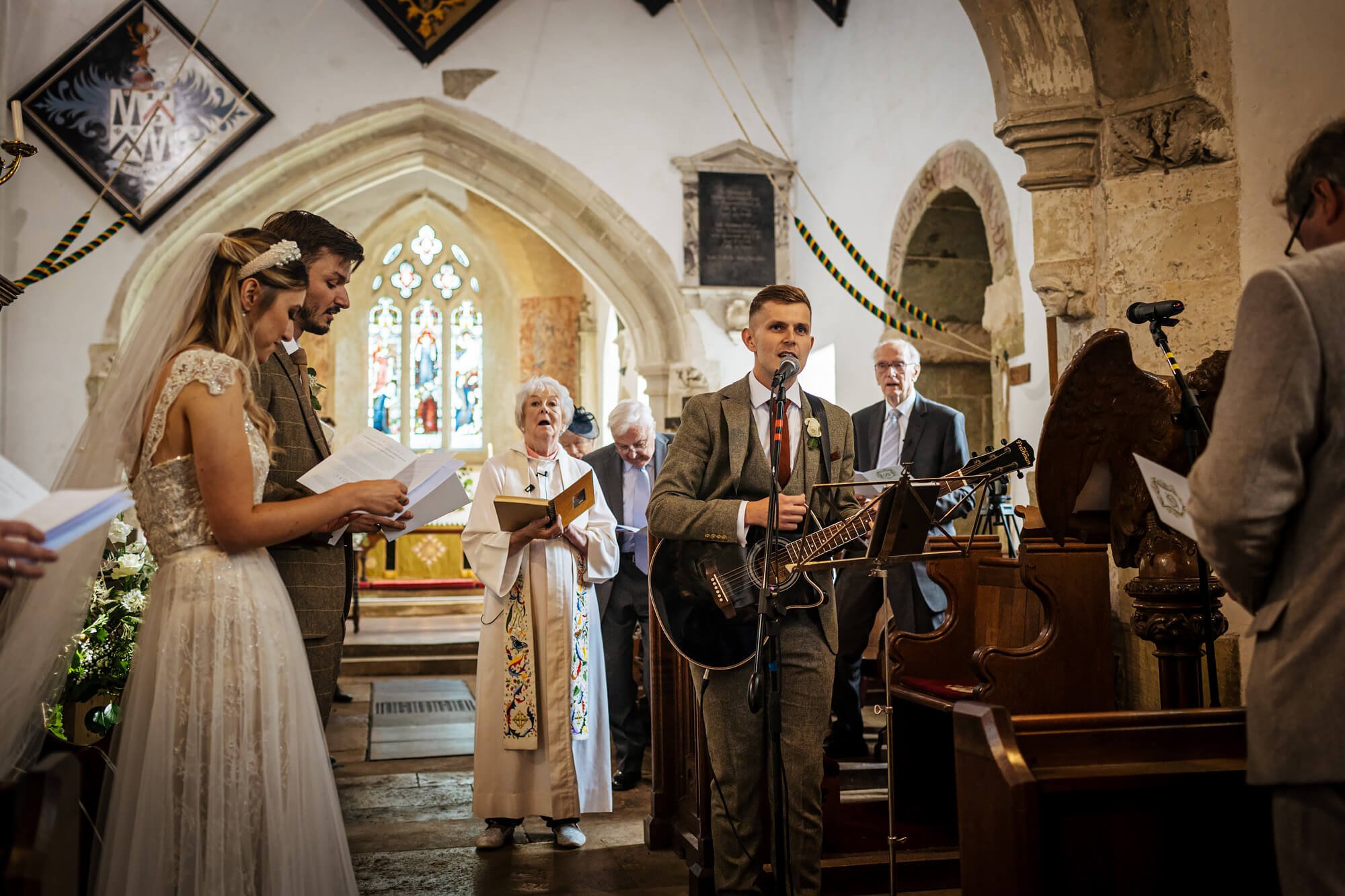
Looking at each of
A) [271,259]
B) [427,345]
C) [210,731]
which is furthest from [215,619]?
[427,345]

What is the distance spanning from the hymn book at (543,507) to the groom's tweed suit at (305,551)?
37.7 inches

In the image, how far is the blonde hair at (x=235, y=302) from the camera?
83.0 inches

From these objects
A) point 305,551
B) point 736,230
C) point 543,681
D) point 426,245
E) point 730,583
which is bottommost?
point 543,681

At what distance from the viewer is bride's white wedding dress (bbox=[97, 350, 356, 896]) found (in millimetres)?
1916

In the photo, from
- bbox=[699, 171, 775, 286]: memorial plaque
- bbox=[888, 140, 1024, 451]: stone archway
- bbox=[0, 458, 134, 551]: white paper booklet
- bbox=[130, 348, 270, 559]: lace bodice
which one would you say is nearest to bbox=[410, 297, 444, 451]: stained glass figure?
bbox=[699, 171, 775, 286]: memorial plaque

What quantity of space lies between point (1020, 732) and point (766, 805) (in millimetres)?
1519

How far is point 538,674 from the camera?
144 inches

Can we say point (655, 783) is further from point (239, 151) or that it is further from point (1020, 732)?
point (239, 151)

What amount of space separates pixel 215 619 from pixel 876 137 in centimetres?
637

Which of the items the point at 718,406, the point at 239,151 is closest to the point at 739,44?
the point at 239,151

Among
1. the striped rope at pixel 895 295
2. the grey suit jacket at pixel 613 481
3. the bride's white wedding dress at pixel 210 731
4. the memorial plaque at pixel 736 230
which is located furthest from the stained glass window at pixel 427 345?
the bride's white wedding dress at pixel 210 731

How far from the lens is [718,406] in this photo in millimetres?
2721

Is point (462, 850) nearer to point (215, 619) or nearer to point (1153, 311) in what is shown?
point (215, 619)

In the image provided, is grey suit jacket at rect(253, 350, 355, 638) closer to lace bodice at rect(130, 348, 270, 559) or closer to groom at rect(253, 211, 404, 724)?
groom at rect(253, 211, 404, 724)
